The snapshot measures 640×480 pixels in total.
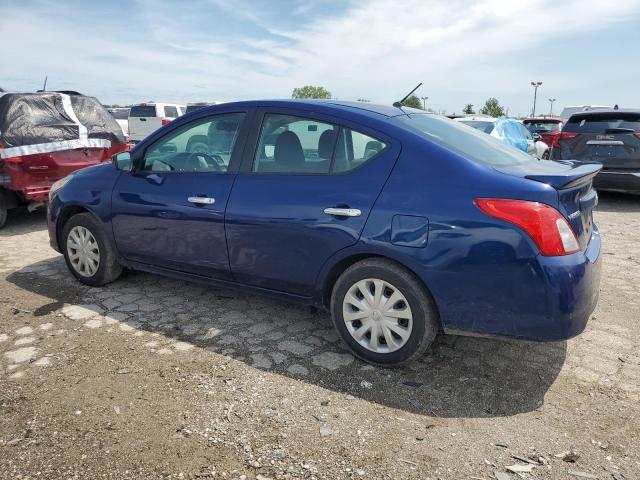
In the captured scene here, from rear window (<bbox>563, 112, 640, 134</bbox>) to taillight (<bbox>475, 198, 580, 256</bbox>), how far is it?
23.2ft

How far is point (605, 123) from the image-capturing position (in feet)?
28.9

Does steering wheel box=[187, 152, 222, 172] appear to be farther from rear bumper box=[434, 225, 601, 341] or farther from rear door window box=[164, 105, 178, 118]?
rear door window box=[164, 105, 178, 118]

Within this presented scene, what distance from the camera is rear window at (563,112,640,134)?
8.57 m

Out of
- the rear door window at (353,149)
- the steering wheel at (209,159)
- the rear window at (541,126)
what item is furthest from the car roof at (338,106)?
the rear window at (541,126)

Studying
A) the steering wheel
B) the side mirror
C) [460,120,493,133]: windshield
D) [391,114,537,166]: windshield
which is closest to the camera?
[391,114,537,166]: windshield

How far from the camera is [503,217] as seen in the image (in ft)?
9.04

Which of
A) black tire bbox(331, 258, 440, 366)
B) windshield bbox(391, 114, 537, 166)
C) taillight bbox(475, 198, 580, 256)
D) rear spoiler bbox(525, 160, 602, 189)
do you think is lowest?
black tire bbox(331, 258, 440, 366)

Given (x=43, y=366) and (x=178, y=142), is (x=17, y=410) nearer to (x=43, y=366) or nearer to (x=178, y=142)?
(x=43, y=366)

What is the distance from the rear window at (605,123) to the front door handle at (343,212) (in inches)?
291

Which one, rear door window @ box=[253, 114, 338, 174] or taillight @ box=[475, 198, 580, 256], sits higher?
rear door window @ box=[253, 114, 338, 174]

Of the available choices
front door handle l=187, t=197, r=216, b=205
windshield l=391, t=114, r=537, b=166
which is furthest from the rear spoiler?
front door handle l=187, t=197, r=216, b=205

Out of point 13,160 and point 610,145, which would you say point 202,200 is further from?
point 610,145

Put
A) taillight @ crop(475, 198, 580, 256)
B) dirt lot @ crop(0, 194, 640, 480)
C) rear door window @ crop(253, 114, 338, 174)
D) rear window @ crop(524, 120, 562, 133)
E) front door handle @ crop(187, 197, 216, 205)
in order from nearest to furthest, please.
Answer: dirt lot @ crop(0, 194, 640, 480), taillight @ crop(475, 198, 580, 256), rear door window @ crop(253, 114, 338, 174), front door handle @ crop(187, 197, 216, 205), rear window @ crop(524, 120, 562, 133)

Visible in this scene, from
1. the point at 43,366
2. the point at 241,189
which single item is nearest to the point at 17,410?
the point at 43,366
